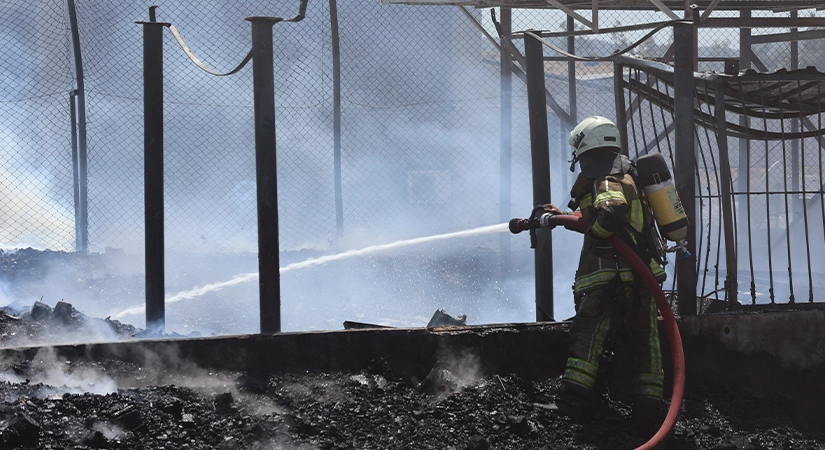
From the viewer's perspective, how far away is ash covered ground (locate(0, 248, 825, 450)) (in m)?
3.67

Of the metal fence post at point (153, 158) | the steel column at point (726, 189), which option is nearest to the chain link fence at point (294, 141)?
the steel column at point (726, 189)

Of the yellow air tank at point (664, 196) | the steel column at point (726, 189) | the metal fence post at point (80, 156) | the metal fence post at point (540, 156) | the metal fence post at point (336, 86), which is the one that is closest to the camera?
the yellow air tank at point (664, 196)

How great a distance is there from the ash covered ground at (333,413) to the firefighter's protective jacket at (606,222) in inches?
28.1

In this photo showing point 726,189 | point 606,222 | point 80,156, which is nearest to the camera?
point 606,222

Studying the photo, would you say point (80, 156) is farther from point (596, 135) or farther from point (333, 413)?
point (596, 135)

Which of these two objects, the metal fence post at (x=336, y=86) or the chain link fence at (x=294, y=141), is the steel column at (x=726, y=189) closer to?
the metal fence post at (x=336, y=86)

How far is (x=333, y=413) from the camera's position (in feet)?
13.2

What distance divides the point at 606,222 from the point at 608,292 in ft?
1.34

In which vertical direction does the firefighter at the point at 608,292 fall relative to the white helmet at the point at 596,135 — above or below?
below

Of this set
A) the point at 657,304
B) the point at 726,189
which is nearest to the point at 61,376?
the point at 657,304

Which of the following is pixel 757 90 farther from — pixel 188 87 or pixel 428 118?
pixel 188 87

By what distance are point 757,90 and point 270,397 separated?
3.90m

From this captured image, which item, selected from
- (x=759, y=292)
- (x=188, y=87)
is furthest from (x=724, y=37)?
(x=188, y=87)

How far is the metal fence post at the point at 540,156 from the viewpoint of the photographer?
5234 mm
